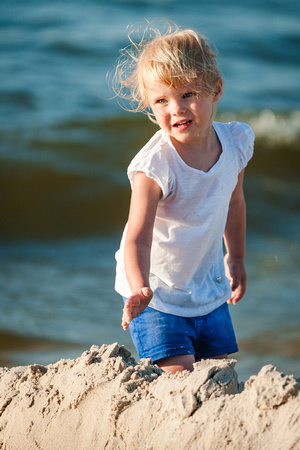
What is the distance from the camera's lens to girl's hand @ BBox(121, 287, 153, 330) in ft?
6.29

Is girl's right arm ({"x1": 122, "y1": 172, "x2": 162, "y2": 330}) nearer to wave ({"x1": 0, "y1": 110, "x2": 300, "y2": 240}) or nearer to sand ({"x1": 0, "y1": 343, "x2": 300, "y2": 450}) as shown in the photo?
sand ({"x1": 0, "y1": 343, "x2": 300, "y2": 450})

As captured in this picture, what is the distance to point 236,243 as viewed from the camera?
9.22 feet

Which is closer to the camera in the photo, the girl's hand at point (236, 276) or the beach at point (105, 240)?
the beach at point (105, 240)

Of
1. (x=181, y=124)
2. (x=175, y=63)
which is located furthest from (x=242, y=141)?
(x=175, y=63)

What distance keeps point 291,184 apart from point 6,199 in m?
3.00

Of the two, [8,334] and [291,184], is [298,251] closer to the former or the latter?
[291,184]

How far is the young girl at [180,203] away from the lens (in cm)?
225

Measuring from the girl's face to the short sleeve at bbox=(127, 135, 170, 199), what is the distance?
3.7 inches

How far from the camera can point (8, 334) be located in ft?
13.6

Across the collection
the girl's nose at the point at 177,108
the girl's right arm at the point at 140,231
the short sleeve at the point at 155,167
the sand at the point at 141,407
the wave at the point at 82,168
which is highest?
the wave at the point at 82,168

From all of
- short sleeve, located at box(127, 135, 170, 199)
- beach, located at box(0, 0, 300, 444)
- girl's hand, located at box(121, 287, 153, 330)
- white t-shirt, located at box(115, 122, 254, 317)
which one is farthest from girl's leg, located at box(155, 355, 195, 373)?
short sleeve, located at box(127, 135, 170, 199)

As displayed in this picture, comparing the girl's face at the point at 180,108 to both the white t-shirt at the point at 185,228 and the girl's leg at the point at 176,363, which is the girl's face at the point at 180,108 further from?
Result: the girl's leg at the point at 176,363

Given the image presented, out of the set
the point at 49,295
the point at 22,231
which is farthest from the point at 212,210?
the point at 22,231

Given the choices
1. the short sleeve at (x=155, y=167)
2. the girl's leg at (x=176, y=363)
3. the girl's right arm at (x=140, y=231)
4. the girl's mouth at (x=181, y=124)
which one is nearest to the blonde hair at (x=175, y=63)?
the girl's mouth at (x=181, y=124)
